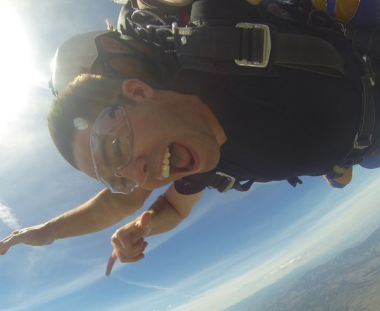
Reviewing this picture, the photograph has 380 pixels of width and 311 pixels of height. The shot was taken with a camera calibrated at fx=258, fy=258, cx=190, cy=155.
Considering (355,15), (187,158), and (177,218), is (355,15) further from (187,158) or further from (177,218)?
(177,218)

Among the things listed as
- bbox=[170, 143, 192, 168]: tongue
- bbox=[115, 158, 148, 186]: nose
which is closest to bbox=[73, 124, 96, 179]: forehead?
bbox=[115, 158, 148, 186]: nose

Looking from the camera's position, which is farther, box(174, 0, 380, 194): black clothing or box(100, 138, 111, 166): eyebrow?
box(100, 138, 111, 166): eyebrow

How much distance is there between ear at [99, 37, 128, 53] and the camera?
5.90 ft

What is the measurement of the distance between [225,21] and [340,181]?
2.73 meters

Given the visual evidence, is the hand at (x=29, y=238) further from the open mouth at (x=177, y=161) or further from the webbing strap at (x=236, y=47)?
the webbing strap at (x=236, y=47)

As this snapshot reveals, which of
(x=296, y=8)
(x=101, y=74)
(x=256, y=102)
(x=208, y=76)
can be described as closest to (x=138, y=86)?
(x=101, y=74)

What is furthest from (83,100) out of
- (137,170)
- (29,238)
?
(29,238)

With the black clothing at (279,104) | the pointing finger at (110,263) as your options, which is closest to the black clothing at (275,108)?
the black clothing at (279,104)

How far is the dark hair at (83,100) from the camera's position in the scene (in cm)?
186

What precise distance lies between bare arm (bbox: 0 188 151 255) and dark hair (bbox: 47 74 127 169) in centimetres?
93

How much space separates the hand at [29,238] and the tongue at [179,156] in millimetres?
1593

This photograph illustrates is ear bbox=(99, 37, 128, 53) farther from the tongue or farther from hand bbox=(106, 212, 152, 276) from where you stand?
hand bbox=(106, 212, 152, 276)

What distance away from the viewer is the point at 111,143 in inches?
78.4

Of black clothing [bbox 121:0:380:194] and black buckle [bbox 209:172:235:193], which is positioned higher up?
black clothing [bbox 121:0:380:194]
